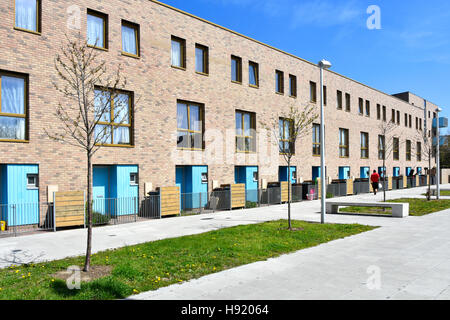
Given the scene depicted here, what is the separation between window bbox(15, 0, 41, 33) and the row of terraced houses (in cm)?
3

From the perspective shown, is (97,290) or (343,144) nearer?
(97,290)

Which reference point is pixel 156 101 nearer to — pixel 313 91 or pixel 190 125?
pixel 190 125

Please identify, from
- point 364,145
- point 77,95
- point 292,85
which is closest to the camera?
point 77,95

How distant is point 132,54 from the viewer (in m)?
16.0

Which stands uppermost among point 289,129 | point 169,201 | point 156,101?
point 156,101

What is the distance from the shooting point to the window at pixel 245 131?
69.3 ft

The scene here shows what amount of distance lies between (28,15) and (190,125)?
8.33 metres

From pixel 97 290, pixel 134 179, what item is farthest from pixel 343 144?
pixel 97 290

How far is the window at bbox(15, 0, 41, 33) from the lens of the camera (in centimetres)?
1273

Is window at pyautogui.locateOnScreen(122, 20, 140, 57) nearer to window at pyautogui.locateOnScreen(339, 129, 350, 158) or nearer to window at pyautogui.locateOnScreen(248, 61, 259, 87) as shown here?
window at pyautogui.locateOnScreen(248, 61, 259, 87)

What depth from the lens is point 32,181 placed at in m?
12.8

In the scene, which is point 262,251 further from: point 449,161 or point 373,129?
point 449,161
